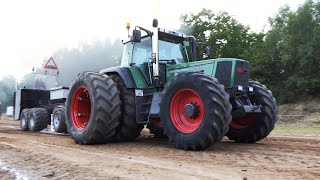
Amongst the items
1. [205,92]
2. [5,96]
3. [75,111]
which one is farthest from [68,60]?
[205,92]

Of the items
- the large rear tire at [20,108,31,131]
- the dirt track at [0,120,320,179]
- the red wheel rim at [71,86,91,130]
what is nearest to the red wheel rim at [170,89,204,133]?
the dirt track at [0,120,320,179]

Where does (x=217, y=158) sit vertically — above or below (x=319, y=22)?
below

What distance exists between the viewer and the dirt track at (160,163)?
469 cm

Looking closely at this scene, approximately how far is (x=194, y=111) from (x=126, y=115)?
1988 millimetres

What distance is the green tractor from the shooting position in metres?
6.78

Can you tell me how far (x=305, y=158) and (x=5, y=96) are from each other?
158ft

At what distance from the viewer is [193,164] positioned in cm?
541

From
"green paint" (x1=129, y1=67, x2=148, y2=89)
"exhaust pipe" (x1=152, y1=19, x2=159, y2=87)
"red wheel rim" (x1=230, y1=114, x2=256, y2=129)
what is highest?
"exhaust pipe" (x1=152, y1=19, x2=159, y2=87)

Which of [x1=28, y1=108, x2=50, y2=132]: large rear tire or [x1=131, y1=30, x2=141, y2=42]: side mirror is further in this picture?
[x1=28, y1=108, x2=50, y2=132]: large rear tire

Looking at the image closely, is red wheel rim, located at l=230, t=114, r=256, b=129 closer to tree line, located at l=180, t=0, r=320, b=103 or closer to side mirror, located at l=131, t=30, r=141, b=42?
side mirror, located at l=131, t=30, r=141, b=42

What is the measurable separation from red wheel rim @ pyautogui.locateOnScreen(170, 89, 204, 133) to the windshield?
1722mm

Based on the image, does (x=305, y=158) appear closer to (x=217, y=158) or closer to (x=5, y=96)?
(x=217, y=158)

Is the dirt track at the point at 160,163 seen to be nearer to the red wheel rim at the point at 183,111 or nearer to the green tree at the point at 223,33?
the red wheel rim at the point at 183,111

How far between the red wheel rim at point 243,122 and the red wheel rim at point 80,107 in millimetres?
3364
